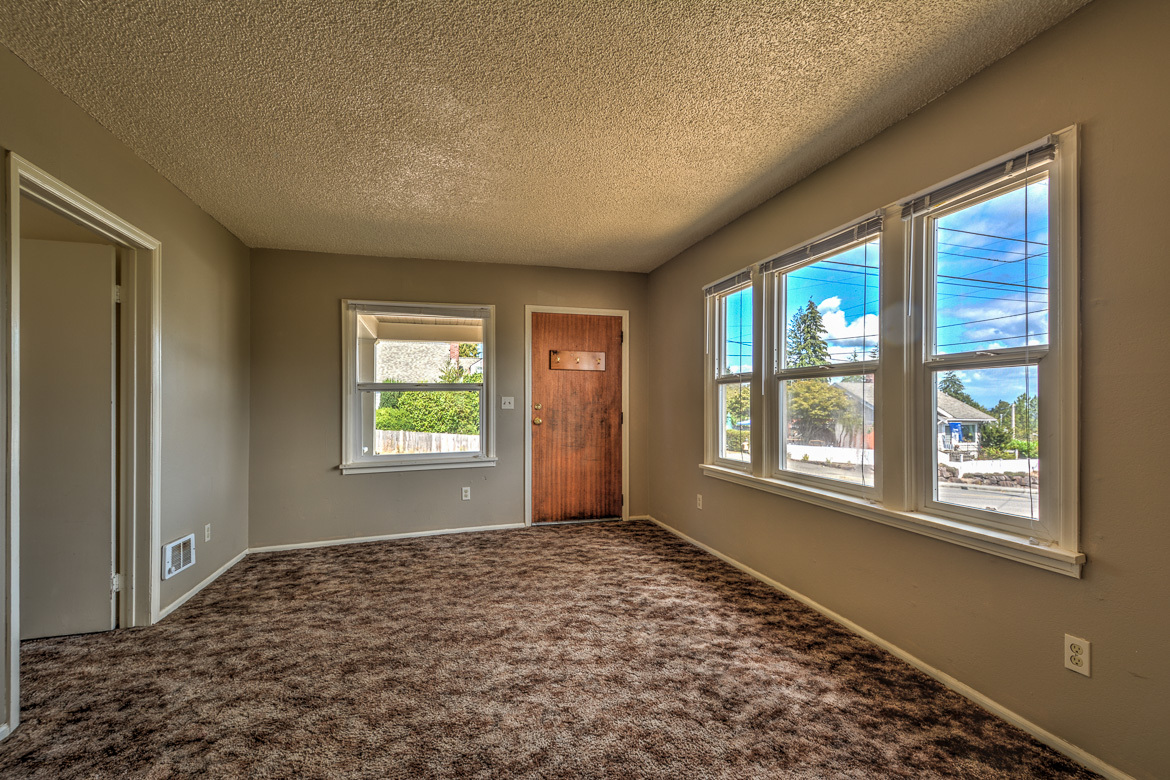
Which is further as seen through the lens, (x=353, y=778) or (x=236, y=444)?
(x=236, y=444)

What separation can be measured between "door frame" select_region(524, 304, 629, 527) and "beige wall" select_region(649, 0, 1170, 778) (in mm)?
2705

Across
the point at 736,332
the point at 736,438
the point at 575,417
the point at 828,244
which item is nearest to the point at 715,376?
the point at 736,332

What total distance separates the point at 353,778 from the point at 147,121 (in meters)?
2.81

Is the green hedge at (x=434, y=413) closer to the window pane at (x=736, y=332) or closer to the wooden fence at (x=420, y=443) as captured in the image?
the wooden fence at (x=420, y=443)

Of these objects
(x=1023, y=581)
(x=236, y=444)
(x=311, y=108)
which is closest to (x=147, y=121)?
(x=311, y=108)

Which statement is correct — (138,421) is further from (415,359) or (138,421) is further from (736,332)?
(736,332)

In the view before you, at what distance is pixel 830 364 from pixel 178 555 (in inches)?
151

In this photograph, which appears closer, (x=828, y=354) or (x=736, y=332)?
(x=828, y=354)

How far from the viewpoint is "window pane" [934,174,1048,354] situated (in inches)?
71.4

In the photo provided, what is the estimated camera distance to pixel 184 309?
3.07m

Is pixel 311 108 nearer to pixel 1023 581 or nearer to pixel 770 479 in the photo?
pixel 770 479

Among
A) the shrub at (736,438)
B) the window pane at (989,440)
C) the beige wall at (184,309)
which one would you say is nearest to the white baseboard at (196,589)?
the beige wall at (184,309)

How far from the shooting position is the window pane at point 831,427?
2.59m

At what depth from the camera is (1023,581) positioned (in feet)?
5.95
